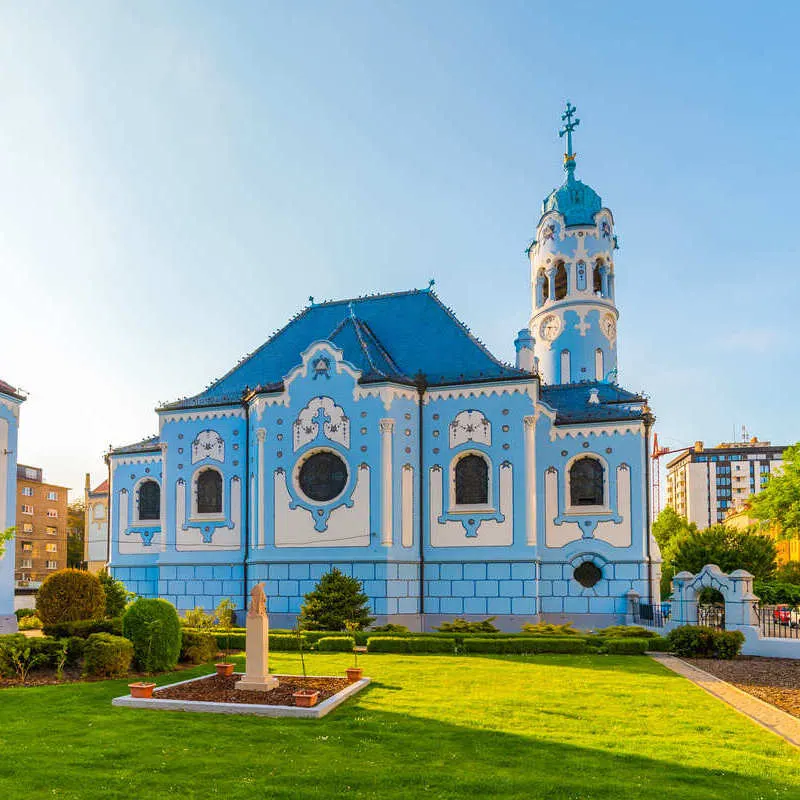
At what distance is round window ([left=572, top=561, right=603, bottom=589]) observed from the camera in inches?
1379

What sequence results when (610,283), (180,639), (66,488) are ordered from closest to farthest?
1. (180,639)
2. (610,283)
3. (66,488)

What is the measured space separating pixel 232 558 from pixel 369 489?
25.6 feet

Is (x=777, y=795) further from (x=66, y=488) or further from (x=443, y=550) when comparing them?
(x=66, y=488)

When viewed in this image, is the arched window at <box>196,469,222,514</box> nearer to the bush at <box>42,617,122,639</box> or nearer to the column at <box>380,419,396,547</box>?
the column at <box>380,419,396,547</box>

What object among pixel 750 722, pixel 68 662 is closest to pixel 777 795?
pixel 750 722

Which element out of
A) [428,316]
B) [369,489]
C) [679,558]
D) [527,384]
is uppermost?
[428,316]

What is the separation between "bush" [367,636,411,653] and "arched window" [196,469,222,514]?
1440 centimetres

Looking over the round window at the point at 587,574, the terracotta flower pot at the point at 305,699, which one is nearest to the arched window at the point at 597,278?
the round window at the point at 587,574

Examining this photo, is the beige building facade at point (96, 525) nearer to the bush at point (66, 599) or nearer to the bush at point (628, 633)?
the bush at point (66, 599)

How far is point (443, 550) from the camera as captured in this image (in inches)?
1372

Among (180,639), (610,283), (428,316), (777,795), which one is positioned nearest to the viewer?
(777,795)

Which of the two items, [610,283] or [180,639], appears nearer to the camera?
[180,639]

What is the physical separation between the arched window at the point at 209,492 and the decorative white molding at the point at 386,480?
29.0 ft

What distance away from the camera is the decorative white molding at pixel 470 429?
116 ft
